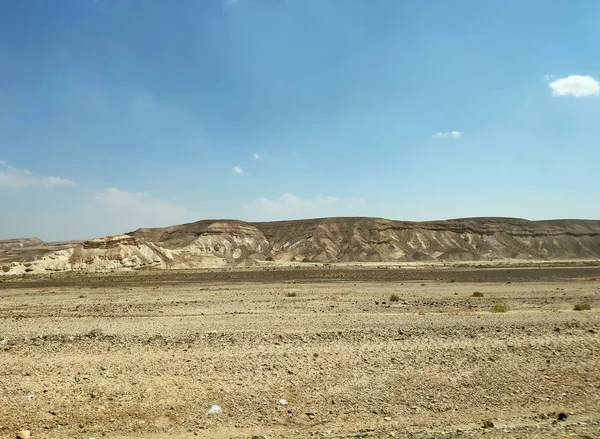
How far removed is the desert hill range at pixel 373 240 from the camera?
341ft

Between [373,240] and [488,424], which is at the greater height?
[373,240]

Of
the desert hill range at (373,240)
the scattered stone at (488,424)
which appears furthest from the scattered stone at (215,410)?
the desert hill range at (373,240)

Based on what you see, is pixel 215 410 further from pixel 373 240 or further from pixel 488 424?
pixel 373 240

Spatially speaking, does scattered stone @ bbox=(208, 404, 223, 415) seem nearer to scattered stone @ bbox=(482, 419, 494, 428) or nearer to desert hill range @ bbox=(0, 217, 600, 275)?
scattered stone @ bbox=(482, 419, 494, 428)

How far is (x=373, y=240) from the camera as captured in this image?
11419 cm

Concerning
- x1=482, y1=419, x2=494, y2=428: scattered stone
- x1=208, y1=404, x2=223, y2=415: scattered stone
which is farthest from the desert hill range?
x1=482, y1=419, x2=494, y2=428: scattered stone

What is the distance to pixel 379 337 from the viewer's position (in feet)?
41.4

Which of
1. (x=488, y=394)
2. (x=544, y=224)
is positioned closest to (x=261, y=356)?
(x=488, y=394)

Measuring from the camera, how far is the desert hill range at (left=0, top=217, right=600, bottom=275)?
341 feet

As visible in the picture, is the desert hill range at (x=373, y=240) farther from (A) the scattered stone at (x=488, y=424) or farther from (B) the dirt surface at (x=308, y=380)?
(A) the scattered stone at (x=488, y=424)

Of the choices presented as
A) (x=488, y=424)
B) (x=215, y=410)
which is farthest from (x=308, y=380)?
(x=488, y=424)

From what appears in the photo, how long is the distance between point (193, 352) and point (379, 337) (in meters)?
5.40

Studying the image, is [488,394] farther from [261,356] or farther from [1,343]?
[1,343]

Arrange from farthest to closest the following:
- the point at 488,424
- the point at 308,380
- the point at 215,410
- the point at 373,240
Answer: the point at 373,240 < the point at 308,380 < the point at 215,410 < the point at 488,424
